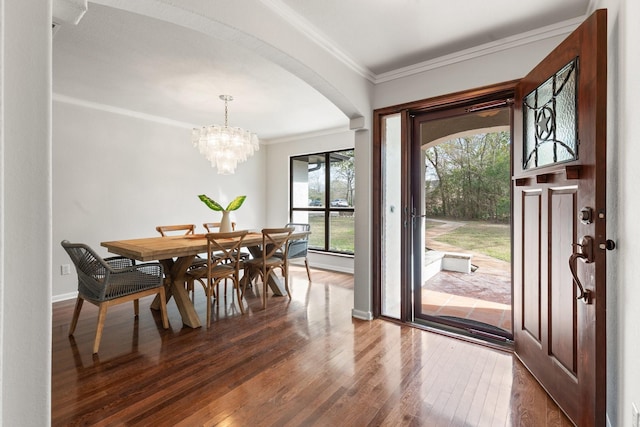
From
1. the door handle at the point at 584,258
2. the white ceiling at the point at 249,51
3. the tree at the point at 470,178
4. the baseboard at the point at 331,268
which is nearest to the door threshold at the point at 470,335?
the tree at the point at 470,178

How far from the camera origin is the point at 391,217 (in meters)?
3.17

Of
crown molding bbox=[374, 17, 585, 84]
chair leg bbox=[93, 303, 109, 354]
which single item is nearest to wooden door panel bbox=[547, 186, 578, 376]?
crown molding bbox=[374, 17, 585, 84]

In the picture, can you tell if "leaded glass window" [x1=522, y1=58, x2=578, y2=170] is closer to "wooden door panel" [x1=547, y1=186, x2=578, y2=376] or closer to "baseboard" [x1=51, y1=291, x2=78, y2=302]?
"wooden door panel" [x1=547, y1=186, x2=578, y2=376]

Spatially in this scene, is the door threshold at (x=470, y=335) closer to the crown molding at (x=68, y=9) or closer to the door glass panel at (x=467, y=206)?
the door glass panel at (x=467, y=206)

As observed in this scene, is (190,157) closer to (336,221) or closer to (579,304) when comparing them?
(336,221)

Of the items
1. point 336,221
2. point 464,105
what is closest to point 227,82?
point 464,105

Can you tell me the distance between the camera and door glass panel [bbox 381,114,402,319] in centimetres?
313

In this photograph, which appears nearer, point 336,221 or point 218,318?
point 218,318

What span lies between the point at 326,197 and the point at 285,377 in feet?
12.9

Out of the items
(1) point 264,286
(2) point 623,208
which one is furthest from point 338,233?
(2) point 623,208

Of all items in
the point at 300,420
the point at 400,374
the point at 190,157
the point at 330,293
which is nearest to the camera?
the point at 300,420

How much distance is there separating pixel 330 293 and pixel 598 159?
3.17 m

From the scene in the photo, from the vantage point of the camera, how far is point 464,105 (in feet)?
8.99

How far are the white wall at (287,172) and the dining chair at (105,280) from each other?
10.4 feet
